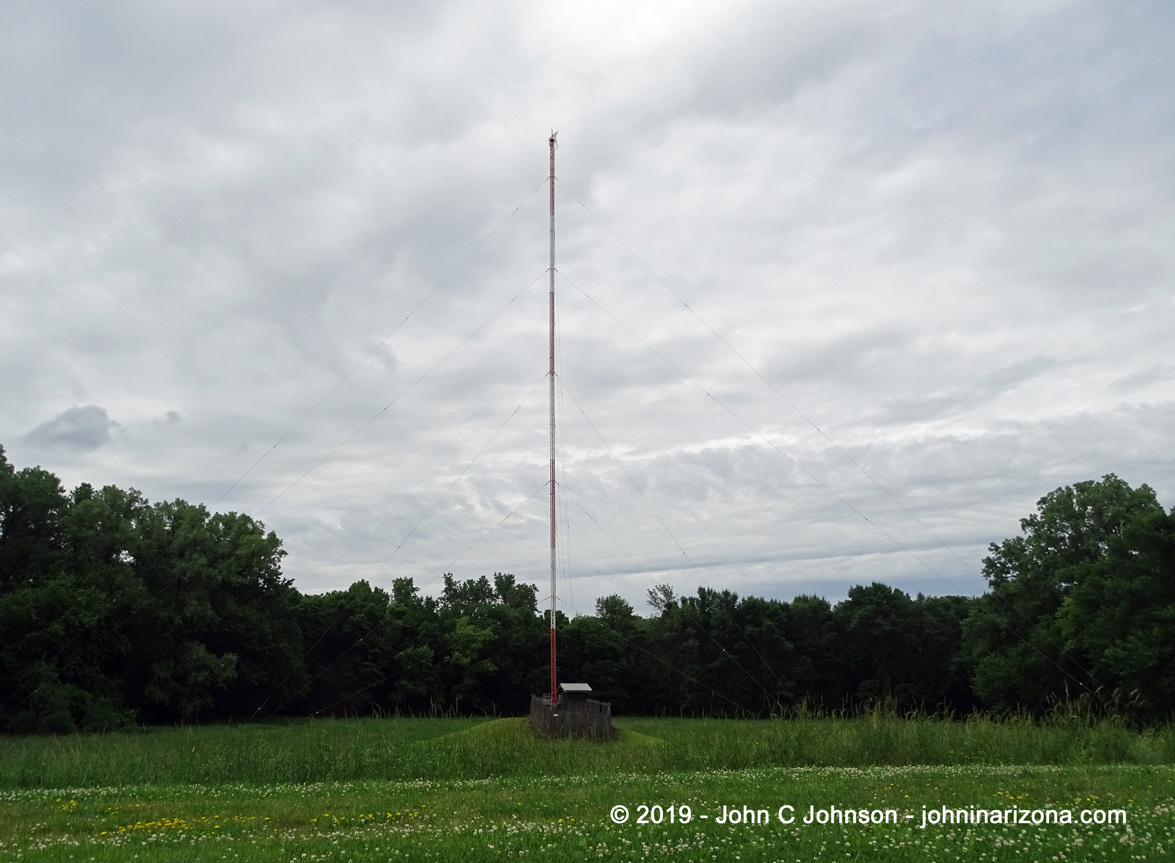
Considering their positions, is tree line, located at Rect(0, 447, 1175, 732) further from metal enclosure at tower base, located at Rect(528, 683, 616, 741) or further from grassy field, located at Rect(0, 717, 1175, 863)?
grassy field, located at Rect(0, 717, 1175, 863)

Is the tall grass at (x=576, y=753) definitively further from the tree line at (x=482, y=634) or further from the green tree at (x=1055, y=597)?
the green tree at (x=1055, y=597)

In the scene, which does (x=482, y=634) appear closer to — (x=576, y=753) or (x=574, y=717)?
(x=574, y=717)

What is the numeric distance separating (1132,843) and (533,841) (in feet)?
19.2

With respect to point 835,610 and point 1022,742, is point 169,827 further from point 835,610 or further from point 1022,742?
point 835,610

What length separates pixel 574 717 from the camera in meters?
26.9

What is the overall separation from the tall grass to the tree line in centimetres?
1912

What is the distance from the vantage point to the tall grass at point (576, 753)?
51.5 ft

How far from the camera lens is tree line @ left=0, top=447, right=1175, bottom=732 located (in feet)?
145

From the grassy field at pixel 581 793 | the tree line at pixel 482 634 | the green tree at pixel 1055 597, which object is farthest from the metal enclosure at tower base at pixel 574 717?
the green tree at pixel 1055 597

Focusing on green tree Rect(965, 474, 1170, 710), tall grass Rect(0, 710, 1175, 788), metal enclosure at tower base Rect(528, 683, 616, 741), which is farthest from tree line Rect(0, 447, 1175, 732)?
tall grass Rect(0, 710, 1175, 788)

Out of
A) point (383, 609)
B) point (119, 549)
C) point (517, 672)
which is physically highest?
point (119, 549)

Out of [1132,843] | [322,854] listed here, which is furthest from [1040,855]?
[322,854]

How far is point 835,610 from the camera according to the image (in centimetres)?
7156

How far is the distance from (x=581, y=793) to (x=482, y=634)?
51677 millimetres
